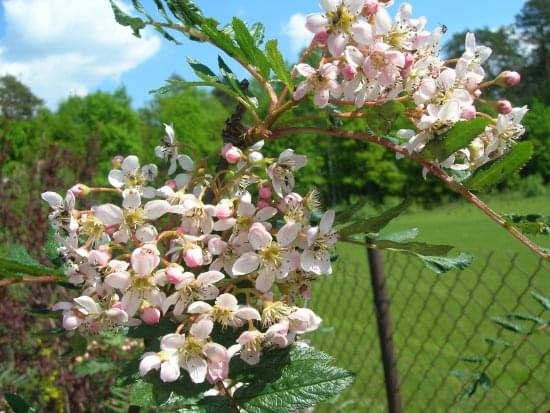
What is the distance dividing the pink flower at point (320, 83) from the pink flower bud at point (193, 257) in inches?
8.4

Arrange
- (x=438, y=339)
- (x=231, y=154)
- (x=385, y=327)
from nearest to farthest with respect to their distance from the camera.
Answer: (x=231, y=154), (x=385, y=327), (x=438, y=339)

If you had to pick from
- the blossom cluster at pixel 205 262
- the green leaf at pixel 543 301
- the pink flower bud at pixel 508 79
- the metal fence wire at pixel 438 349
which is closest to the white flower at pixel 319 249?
the blossom cluster at pixel 205 262

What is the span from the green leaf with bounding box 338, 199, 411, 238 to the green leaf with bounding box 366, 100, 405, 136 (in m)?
0.13

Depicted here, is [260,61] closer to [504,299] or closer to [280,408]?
[280,408]

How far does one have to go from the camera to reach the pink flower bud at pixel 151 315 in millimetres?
743

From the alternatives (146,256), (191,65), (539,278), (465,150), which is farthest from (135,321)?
(539,278)

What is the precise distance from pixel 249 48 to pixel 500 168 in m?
0.33

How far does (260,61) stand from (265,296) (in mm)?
285

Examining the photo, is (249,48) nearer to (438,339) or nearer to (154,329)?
(154,329)

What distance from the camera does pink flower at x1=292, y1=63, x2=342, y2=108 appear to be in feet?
2.39

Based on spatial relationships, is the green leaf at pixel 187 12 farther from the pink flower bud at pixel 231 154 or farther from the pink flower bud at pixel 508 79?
the pink flower bud at pixel 508 79

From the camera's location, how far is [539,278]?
7.53 meters

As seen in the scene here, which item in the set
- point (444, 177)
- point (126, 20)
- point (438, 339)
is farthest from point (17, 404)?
point (438, 339)

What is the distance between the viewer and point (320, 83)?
2.42 feet
